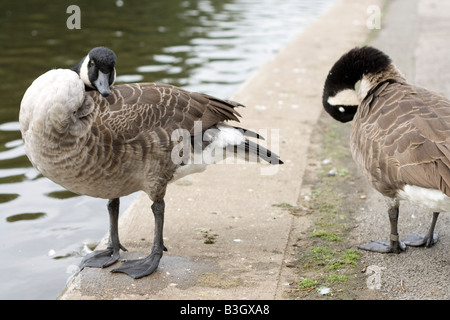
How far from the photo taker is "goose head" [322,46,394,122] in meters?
5.09

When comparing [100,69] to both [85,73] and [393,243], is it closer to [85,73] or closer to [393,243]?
[85,73]

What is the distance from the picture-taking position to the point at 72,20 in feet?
48.3

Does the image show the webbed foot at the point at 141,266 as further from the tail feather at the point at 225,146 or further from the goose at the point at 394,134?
the goose at the point at 394,134

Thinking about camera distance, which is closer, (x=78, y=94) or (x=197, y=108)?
(x=78, y=94)

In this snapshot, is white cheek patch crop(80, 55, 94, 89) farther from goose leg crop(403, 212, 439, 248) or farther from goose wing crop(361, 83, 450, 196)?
goose leg crop(403, 212, 439, 248)

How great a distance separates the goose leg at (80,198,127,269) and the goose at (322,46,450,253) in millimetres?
1936

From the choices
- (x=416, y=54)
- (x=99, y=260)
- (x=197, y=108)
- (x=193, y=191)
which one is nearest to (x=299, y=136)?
(x=193, y=191)

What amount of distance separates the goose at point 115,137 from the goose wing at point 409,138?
0.99 metres

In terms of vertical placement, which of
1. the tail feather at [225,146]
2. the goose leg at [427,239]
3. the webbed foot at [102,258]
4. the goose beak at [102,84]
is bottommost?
the webbed foot at [102,258]

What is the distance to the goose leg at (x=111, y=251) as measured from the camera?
470 cm

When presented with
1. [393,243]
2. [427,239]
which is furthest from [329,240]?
[427,239]

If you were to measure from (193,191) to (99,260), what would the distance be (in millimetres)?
1614

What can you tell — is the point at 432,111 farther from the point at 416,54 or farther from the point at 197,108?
the point at 416,54

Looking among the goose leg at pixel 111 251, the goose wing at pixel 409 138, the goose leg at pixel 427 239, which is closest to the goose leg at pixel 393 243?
the goose leg at pixel 427 239
